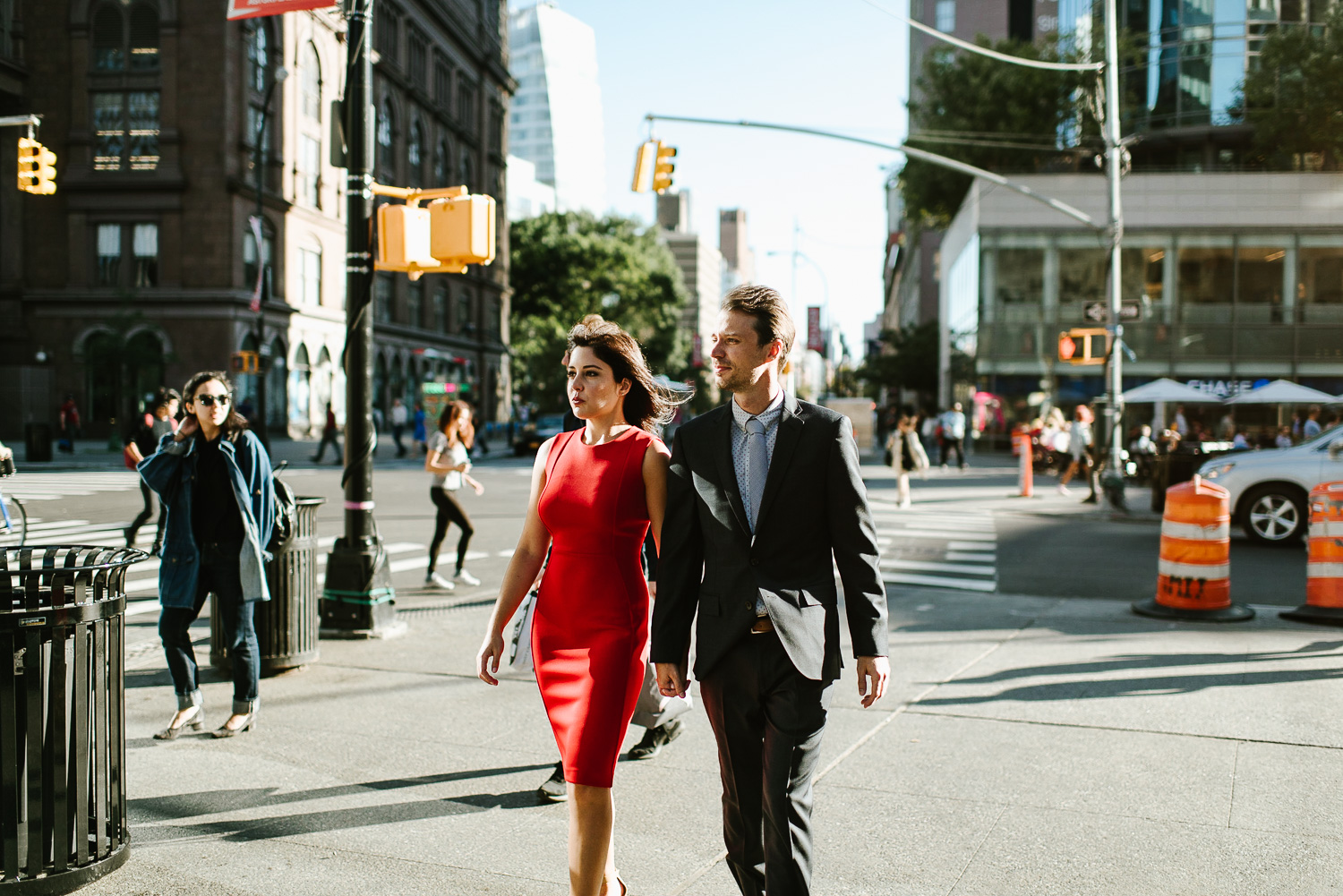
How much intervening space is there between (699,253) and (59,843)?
594 ft

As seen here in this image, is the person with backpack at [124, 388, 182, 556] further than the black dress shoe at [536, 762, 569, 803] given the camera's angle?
Yes

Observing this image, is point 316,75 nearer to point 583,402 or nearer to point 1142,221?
point 1142,221

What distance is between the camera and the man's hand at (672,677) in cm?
313

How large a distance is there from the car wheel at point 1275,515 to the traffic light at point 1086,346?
15.8 feet

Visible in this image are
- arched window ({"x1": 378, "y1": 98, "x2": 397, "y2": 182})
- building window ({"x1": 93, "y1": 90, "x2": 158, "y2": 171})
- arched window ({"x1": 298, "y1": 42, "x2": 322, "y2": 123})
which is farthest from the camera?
arched window ({"x1": 378, "y1": 98, "x2": 397, "y2": 182})

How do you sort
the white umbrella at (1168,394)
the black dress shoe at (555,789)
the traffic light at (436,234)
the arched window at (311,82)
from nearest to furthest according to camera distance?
the black dress shoe at (555,789)
the traffic light at (436,234)
the white umbrella at (1168,394)
the arched window at (311,82)

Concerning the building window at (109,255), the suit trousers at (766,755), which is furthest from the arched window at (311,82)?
the suit trousers at (766,755)

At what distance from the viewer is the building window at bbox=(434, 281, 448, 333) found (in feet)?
191

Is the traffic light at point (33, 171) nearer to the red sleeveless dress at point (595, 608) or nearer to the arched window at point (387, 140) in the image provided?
the red sleeveless dress at point (595, 608)

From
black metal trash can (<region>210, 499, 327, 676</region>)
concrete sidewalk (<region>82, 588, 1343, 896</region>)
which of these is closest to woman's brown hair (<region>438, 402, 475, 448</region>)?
concrete sidewalk (<region>82, 588, 1343, 896</region>)

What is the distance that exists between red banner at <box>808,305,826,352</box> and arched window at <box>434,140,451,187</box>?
1129 inches

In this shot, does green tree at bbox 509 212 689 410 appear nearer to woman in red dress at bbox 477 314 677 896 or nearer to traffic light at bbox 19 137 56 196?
traffic light at bbox 19 137 56 196

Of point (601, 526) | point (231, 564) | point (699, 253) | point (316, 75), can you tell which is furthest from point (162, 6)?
point (699, 253)

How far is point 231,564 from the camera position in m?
5.53
